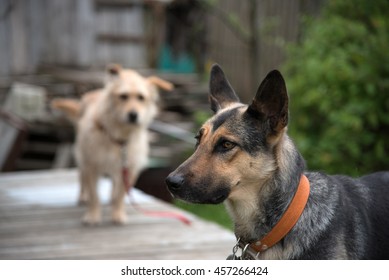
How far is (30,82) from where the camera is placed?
11148 mm

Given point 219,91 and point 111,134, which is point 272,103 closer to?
point 219,91

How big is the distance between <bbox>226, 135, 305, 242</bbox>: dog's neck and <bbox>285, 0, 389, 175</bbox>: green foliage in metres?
3.29

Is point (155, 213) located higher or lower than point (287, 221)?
lower

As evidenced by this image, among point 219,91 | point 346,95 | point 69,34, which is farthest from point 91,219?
point 69,34

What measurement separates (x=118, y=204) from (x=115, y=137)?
2.20ft

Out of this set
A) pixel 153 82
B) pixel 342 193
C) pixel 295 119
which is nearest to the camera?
pixel 342 193

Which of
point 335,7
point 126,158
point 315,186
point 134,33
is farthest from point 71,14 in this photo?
point 315,186

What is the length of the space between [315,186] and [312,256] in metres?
0.41

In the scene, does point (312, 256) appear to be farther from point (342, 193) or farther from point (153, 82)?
point (153, 82)

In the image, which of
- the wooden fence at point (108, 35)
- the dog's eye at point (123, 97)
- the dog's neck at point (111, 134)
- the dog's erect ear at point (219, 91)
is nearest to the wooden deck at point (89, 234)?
the dog's neck at point (111, 134)

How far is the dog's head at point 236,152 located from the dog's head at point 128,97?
300 cm

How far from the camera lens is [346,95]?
22.0 ft

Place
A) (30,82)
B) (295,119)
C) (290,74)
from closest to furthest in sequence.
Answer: (295,119)
(290,74)
(30,82)

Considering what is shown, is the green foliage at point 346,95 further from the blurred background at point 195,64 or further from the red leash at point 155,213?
the red leash at point 155,213
